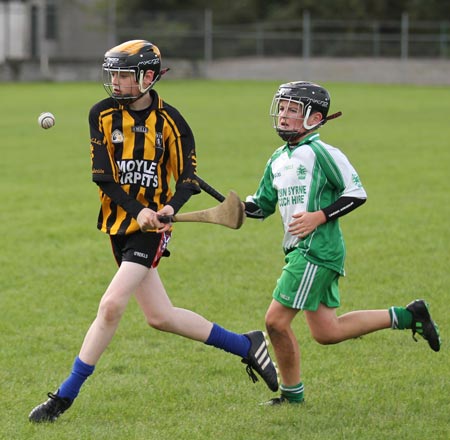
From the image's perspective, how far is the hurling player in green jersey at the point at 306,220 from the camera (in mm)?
5379

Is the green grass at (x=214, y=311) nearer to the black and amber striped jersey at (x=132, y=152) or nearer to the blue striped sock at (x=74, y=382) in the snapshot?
the blue striped sock at (x=74, y=382)

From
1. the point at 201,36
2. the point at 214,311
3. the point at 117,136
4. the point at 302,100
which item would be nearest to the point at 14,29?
the point at 201,36

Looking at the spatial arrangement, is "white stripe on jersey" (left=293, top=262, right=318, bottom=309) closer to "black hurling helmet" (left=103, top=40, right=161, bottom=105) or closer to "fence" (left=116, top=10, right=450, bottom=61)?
"black hurling helmet" (left=103, top=40, right=161, bottom=105)

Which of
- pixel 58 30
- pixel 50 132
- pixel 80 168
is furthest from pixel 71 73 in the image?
pixel 80 168

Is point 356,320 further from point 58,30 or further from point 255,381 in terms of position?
point 58,30

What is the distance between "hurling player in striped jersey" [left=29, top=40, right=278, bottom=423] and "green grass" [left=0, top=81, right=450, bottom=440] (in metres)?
0.43

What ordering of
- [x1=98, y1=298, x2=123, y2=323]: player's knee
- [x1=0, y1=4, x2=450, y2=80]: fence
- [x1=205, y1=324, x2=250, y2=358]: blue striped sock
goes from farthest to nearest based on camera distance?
[x1=0, y1=4, x2=450, y2=80]: fence
[x1=205, y1=324, x2=250, y2=358]: blue striped sock
[x1=98, y1=298, x2=123, y2=323]: player's knee

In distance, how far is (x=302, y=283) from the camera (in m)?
5.37

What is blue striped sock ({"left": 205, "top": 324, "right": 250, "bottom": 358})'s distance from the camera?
579 centimetres

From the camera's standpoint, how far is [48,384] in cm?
604

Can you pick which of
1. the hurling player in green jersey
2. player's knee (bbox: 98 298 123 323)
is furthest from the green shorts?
player's knee (bbox: 98 298 123 323)

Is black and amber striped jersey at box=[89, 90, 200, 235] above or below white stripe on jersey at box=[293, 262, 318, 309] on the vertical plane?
above

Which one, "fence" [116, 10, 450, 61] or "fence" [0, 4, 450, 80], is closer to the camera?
"fence" [0, 4, 450, 80]

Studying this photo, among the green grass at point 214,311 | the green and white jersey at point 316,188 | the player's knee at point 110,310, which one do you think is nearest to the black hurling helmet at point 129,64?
the green and white jersey at point 316,188
